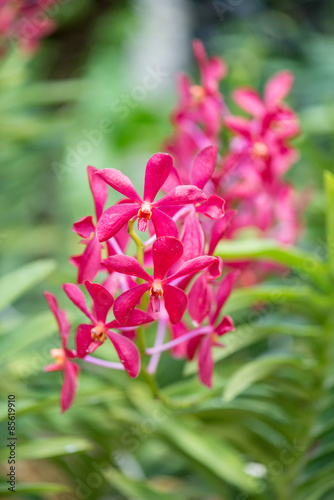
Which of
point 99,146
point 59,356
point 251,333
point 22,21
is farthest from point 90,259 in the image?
point 99,146

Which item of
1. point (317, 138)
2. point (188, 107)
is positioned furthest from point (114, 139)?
point (188, 107)

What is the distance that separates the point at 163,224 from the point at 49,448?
0.46m

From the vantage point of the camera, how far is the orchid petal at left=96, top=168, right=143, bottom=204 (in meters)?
0.58

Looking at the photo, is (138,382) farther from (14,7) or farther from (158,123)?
(158,123)

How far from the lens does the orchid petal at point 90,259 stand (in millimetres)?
636

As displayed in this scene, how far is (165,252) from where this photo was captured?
1.86 ft

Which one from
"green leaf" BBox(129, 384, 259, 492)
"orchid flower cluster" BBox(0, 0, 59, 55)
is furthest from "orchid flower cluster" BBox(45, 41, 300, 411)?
"orchid flower cluster" BBox(0, 0, 59, 55)

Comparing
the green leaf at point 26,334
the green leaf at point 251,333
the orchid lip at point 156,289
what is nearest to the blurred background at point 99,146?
the green leaf at point 26,334

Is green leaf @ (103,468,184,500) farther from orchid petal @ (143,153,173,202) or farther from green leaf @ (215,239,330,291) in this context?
orchid petal @ (143,153,173,202)

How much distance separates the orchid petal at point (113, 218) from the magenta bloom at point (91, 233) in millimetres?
54

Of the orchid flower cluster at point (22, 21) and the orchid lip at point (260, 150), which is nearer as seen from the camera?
the orchid lip at point (260, 150)

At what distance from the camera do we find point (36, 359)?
1022 millimetres

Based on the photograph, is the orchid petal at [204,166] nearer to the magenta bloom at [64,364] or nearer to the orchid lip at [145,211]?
the orchid lip at [145,211]

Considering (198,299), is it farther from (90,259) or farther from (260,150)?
(260,150)
